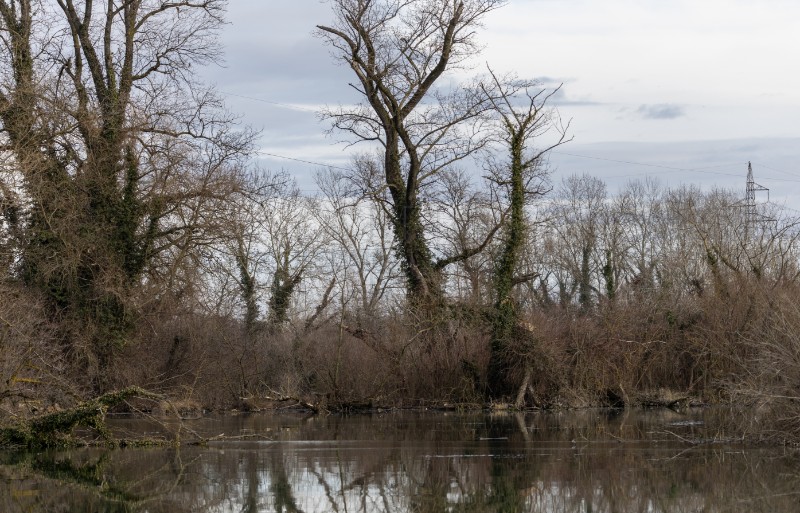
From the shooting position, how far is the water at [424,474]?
486 inches

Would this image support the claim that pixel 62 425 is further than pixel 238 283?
No

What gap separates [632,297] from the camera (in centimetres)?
3772

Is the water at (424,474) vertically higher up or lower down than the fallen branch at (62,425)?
lower down

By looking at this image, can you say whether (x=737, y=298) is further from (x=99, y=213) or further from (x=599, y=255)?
(x=599, y=255)

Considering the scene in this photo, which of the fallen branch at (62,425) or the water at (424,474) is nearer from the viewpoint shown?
the water at (424,474)

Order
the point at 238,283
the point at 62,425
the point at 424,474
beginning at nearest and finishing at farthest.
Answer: the point at 424,474 < the point at 62,425 < the point at 238,283

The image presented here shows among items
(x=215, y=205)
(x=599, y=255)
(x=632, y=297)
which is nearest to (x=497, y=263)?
(x=632, y=297)

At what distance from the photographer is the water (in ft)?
40.5

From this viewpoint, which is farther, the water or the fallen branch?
the fallen branch

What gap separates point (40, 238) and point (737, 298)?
22.0 m

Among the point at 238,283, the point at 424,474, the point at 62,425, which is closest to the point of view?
the point at 424,474

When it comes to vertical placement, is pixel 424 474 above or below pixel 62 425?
below

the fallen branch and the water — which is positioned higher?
the fallen branch

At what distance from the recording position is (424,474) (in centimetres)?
1507
